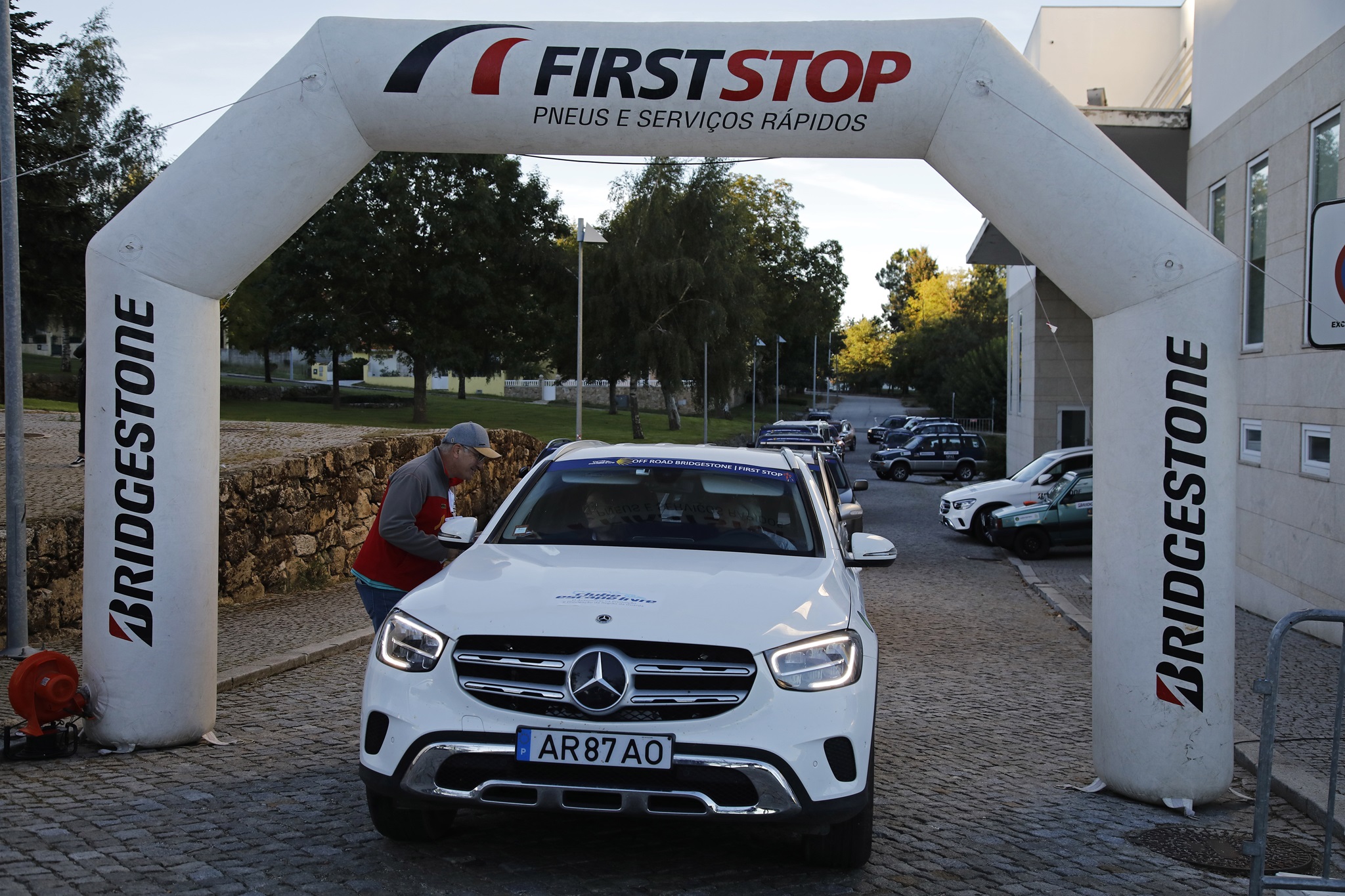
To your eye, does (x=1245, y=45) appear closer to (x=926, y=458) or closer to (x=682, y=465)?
(x=682, y=465)

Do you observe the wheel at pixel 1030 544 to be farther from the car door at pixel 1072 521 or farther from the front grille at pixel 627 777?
the front grille at pixel 627 777

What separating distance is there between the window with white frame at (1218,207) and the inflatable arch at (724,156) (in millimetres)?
10389

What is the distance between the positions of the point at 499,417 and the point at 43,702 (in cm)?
5025

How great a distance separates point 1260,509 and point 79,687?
11.8m

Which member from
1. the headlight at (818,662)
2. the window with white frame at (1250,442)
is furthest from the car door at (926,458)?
the headlight at (818,662)

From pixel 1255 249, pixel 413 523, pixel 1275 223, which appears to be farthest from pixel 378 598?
pixel 1255 249

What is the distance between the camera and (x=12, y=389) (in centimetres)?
852

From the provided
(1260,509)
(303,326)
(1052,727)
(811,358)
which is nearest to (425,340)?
(303,326)

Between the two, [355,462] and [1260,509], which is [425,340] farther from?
[1260,509]

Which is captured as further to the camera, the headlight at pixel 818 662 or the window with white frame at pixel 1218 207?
the window with white frame at pixel 1218 207

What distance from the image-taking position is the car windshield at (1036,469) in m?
22.2

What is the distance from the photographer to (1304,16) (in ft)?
39.2

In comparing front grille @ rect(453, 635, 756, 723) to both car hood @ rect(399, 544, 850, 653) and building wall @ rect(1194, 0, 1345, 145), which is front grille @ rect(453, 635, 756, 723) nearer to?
car hood @ rect(399, 544, 850, 653)

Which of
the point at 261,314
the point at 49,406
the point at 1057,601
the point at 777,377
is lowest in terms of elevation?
the point at 1057,601
